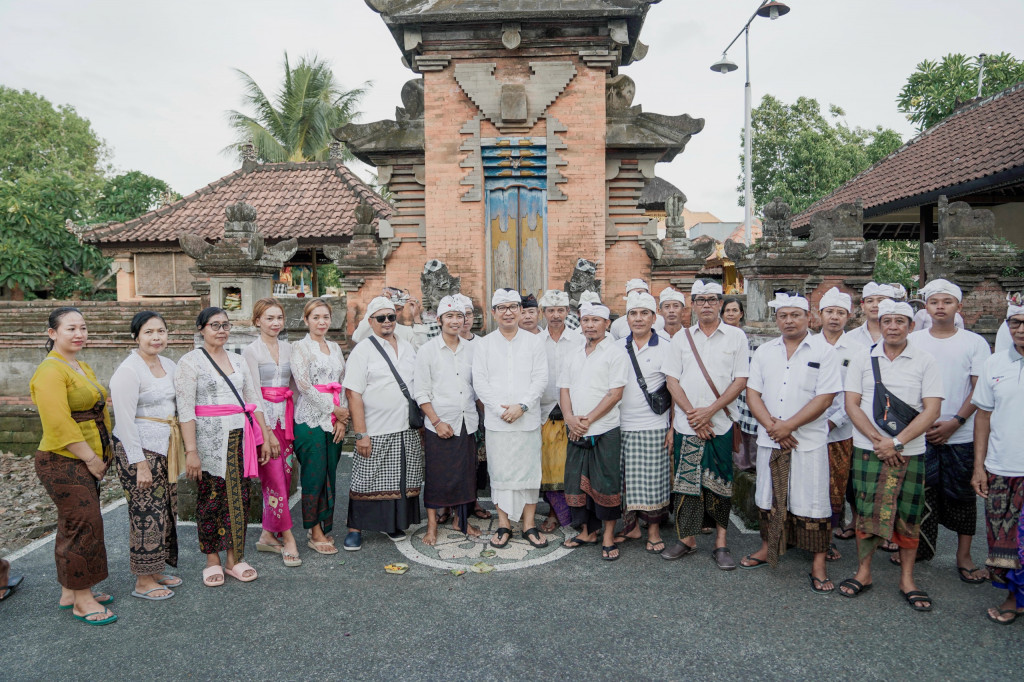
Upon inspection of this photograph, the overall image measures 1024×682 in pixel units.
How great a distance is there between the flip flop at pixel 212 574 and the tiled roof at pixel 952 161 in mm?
12521

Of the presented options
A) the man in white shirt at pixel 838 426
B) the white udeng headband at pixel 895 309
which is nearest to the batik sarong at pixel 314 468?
the man in white shirt at pixel 838 426

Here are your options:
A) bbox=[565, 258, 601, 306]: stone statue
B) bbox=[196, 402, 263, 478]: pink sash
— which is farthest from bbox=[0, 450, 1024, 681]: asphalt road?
bbox=[565, 258, 601, 306]: stone statue

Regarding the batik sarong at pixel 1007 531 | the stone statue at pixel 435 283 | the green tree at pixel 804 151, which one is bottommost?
the batik sarong at pixel 1007 531

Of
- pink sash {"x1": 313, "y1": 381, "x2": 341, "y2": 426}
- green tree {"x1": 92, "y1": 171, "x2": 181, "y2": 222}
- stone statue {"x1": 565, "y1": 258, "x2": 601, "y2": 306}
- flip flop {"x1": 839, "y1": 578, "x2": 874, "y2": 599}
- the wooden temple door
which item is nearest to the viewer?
flip flop {"x1": 839, "y1": 578, "x2": 874, "y2": 599}

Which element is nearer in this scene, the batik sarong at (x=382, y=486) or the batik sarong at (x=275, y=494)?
the batik sarong at (x=275, y=494)

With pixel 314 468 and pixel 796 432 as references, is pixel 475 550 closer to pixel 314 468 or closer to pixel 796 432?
pixel 314 468

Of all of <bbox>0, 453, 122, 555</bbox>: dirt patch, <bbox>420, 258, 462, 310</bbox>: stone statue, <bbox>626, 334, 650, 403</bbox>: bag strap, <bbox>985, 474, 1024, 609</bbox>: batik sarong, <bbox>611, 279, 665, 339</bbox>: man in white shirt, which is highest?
<bbox>420, 258, 462, 310</bbox>: stone statue

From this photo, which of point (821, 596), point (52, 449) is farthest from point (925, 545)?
point (52, 449)

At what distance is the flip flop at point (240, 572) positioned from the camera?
429 cm

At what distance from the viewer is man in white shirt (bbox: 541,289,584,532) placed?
509 cm

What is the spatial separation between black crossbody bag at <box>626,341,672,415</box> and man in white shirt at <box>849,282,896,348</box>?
63.6 inches

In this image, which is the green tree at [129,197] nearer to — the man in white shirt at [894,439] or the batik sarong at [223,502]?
the batik sarong at [223,502]

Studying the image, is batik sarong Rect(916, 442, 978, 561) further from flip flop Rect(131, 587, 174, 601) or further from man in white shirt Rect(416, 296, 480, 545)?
flip flop Rect(131, 587, 174, 601)

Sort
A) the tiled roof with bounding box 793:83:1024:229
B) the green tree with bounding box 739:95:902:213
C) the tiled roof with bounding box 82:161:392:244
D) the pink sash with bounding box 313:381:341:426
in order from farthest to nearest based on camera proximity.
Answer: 1. the green tree with bounding box 739:95:902:213
2. the tiled roof with bounding box 82:161:392:244
3. the tiled roof with bounding box 793:83:1024:229
4. the pink sash with bounding box 313:381:341:426
